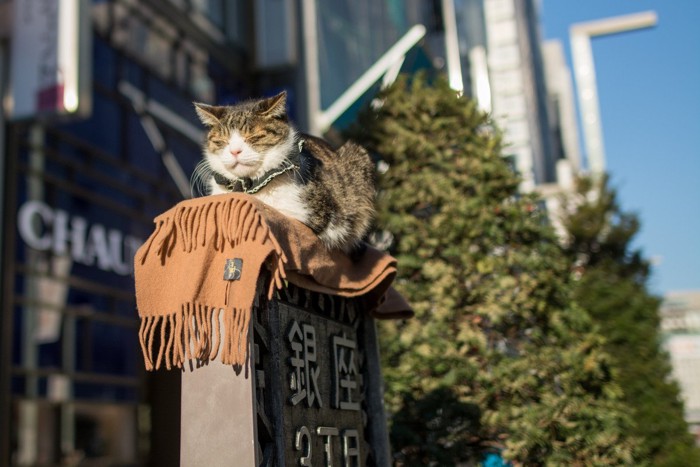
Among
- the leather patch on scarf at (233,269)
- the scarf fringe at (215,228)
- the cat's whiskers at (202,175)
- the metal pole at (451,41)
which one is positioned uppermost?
the metal pole at (451,41)

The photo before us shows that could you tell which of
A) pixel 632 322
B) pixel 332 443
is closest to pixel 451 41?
pixel 632 322

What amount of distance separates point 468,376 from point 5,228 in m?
7.16

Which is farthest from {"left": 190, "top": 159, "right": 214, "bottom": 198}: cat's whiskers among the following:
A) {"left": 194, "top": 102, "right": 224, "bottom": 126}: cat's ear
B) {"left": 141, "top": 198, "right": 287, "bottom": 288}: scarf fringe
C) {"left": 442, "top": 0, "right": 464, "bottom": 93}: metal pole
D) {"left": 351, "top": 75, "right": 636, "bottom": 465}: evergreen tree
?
{"left": 442, "top": 0, "right": 464, "bottom": 93}: metal pole

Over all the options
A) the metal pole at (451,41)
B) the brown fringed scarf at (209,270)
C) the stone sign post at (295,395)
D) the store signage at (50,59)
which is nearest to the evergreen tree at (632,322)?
the stone sign post at (295,395)

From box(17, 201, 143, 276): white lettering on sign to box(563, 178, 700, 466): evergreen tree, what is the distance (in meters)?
6.78

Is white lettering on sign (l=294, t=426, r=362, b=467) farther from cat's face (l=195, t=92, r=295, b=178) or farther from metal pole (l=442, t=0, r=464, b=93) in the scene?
metal pole (l=442, t=0, r=464, b=93)

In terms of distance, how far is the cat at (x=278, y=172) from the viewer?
124 inches

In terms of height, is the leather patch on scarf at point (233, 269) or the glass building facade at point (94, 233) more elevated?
the glass building facade at point (94, 233)

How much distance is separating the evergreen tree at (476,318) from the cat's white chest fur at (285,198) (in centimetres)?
230

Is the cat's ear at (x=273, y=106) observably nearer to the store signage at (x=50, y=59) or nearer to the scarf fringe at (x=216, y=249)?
the scarf fringe at (x=216, y=249)

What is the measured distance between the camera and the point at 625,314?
10078mm

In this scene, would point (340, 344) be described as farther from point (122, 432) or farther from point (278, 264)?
point (122, 432)

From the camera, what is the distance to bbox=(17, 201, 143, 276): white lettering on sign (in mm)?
10149

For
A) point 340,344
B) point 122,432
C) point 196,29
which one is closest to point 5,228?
point 122,432
